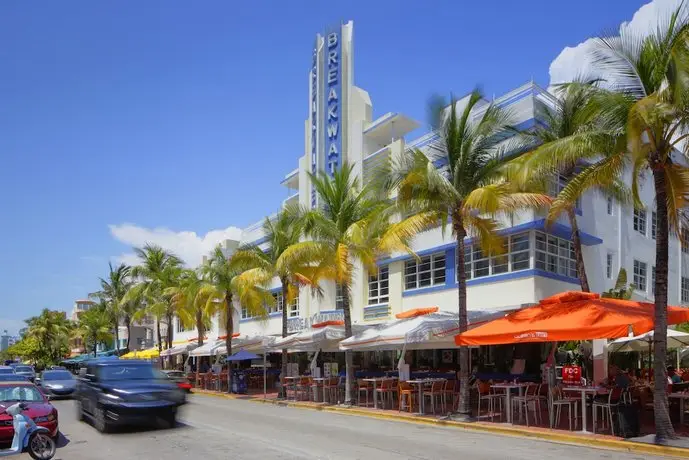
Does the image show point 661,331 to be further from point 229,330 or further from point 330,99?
point 330,99

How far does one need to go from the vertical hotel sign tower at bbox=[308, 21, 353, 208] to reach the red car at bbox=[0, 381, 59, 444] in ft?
76.3

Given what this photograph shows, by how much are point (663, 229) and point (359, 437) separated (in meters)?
8.37

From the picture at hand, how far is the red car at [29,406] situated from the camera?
12172 millimetres

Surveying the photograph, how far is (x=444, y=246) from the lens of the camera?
90.0ft

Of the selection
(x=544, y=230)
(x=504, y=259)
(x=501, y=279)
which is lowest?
(x=501, y=279)

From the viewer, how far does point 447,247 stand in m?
27.3

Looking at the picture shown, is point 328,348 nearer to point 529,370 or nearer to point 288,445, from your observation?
point 529,370

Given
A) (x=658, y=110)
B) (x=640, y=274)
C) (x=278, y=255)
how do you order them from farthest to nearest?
(x=640, y=274)
(x=278, y=255)
(x=658, y=110)

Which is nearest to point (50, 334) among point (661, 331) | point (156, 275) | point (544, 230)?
point (156, 275)

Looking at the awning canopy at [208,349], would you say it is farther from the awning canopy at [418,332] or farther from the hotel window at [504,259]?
the hotel window at [504,259]

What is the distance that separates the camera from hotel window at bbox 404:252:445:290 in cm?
2827

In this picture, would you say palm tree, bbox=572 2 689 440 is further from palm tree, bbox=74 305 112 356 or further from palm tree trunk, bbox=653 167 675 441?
palm tree, bbox=74 305 112 356

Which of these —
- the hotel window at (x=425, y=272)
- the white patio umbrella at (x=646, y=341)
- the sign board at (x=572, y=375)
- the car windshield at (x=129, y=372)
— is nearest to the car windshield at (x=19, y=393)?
the car windshield at (x=129, y=372)

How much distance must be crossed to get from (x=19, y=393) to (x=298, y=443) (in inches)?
247
